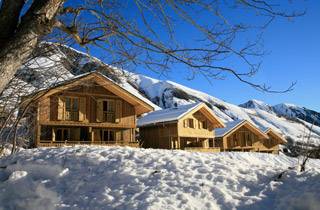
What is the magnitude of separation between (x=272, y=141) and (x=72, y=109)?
33350 mm

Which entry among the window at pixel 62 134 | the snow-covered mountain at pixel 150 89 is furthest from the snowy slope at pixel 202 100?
the window at pixel 62 134

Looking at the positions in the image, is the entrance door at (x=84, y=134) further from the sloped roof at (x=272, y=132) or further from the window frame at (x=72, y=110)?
the sloped roof at (x=272, y=132)

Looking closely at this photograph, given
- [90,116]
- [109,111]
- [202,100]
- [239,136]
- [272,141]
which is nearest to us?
[90,116]

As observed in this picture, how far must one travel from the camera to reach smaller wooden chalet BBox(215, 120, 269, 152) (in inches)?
1571

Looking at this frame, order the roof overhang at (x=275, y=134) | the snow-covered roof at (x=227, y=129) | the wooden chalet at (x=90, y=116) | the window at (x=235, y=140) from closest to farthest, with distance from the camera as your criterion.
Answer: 1. the wooden chalet at (x=90, y=116)
2. the snow-covered roof at (x=227, y=129)
3. the window at (x=235, y=140)
4. the roof overhang at (x=275, y=134)

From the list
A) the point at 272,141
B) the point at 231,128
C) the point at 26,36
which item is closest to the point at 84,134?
the point at 231,128

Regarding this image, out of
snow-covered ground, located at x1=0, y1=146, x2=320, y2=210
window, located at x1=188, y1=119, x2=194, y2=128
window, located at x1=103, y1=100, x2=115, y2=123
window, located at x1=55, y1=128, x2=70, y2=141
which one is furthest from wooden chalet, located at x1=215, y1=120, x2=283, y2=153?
snow-covered ground, located at x1=0, y1=146, x2=320, y2=210

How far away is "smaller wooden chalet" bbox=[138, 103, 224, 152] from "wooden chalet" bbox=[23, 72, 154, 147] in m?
3.31

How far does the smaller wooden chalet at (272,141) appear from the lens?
152ft

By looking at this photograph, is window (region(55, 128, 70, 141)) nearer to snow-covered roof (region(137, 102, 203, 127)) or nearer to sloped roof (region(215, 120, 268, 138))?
snow-covered roof (region(137, 102, 203, 127))

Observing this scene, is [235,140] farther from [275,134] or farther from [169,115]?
[169,115]

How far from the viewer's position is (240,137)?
4203cm

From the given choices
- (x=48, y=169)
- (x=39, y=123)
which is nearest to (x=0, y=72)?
(x=48, y=169)

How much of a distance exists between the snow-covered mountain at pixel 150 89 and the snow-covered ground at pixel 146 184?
66.4 inches
